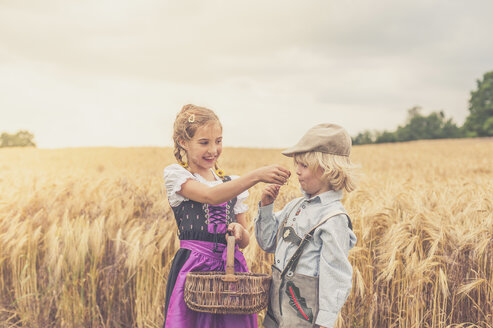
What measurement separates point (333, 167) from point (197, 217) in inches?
28.7

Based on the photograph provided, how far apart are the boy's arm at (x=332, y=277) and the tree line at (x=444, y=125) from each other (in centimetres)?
5471

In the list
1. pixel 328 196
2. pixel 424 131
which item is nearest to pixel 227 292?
pixel 328 196

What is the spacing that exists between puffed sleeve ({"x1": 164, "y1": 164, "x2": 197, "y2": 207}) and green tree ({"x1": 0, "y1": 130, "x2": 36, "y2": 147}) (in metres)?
71.1

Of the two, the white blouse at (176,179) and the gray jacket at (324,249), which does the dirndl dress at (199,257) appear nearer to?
the white blouse at (176,179)

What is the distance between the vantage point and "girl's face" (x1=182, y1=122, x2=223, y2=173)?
198cm

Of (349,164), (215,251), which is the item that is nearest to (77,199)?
(215,251)

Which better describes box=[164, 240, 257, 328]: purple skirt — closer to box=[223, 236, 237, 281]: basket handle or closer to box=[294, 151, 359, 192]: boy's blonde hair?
box=[223, 236, 237, 281]: basket handle

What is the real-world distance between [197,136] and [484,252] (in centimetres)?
238

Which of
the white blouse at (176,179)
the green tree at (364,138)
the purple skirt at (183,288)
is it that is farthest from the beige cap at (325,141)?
the green tree at (364,138)

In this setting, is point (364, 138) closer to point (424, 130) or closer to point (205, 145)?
point (424, 130)

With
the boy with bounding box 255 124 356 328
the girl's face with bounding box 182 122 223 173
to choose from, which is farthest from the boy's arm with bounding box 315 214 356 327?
the girl's face with bounding box 182 122 223 173

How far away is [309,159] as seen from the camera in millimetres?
1738

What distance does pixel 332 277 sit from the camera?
5.28ft

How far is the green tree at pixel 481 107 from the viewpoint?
50.2m
